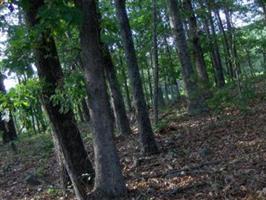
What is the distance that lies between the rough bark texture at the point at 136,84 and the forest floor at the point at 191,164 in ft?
1.38

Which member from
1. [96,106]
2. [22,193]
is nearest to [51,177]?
[22,193]

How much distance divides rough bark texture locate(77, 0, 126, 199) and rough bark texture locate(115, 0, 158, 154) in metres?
2.92

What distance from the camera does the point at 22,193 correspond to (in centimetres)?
1092

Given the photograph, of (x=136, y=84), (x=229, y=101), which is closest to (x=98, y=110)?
(x=136, y=84)

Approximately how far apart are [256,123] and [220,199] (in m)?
5.54

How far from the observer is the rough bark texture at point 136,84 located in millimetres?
10945

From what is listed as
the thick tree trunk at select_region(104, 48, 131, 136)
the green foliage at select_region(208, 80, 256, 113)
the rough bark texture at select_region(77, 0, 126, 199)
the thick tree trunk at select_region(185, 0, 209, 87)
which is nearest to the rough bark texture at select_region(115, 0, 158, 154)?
the rough bark texture at select_region(77, 0, 126, 199)

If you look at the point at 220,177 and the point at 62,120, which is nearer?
the point at 220,177

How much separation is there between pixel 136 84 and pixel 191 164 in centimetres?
271

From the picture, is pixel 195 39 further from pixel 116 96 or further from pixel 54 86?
pixel 54 86

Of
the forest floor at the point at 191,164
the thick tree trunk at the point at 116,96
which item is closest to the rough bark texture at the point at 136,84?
the forest floor at the point at 191,164

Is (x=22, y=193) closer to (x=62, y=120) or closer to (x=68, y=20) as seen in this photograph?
(x=62, y=120)

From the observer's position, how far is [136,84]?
10961 mm

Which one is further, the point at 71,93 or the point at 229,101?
the point at 229,101
